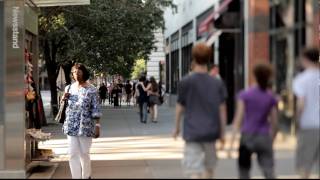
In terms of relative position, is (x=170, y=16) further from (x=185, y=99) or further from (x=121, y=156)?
(x=121, y=156)

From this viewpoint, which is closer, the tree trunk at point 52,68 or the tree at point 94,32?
the tree at point 94,32

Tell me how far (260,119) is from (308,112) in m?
0.42

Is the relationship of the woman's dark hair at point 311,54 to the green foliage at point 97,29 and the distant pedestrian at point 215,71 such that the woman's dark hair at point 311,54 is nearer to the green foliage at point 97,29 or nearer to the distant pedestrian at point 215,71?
the distant pedestrian at point 215,71

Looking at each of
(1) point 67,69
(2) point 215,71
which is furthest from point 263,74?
(1) point 67,69

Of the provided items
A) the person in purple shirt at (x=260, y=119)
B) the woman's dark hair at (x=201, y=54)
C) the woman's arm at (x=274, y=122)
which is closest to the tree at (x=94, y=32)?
the woman's dark hair at (x=201, y=54)

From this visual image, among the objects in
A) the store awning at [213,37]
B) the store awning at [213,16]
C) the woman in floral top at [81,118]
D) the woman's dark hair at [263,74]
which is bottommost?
the woman in floral top at [81,118]

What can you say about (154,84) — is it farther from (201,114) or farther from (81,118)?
(81,118)

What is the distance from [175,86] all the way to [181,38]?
19.8 inches

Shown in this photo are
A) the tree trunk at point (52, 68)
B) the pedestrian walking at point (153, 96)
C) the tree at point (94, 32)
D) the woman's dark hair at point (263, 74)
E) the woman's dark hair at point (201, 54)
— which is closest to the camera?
the woman's dark hair at point (263, 74)

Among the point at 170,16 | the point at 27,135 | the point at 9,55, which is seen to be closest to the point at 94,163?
the point at 27,135

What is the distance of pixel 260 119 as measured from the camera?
249 inches

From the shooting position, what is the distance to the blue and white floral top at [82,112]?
33.7 feet

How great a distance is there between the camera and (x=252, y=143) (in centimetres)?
638

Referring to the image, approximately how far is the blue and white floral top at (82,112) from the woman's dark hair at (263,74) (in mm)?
4336
